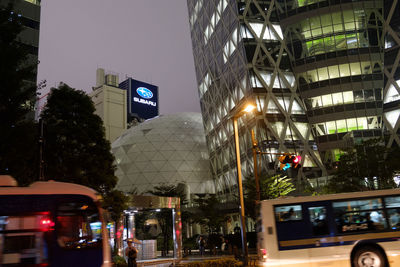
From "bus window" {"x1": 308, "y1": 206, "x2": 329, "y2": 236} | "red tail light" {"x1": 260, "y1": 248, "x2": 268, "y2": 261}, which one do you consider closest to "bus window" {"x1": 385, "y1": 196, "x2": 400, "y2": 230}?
"bus window" {"x1": 308, "y1": 206, "x2": 329, "y2": 236}

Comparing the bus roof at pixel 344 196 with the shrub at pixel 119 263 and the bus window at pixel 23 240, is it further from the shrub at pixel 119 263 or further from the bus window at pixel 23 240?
the shrub at pixel 119 263

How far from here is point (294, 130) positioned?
51156mm

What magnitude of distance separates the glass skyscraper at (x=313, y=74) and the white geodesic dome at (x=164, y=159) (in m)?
21.3

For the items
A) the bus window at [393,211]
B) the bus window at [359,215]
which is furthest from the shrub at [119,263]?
the bus window at [393,211]

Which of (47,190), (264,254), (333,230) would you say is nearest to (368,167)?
(333,230)

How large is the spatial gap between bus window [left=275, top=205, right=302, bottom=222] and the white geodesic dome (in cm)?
5766

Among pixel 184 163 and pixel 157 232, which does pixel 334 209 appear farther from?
pixel 184 163

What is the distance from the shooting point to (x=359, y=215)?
1493 centimetres

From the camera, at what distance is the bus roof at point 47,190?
482 inches

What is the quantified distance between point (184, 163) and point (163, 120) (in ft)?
45.2

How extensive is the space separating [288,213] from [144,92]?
162962 millimetres

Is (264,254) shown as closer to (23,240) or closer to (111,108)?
(23,240)

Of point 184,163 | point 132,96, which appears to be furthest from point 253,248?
point 132,96

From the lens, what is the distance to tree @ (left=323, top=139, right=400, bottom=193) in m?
37.2
